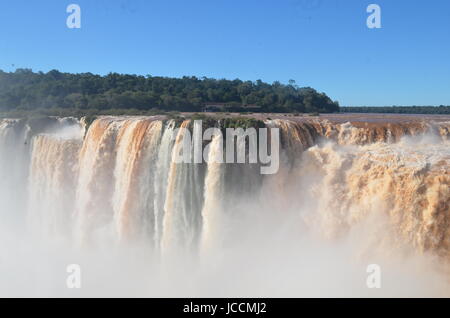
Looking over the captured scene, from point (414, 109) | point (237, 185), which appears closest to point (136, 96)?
point (237, 185)

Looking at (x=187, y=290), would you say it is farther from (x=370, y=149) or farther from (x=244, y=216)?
(x=370, y=149)

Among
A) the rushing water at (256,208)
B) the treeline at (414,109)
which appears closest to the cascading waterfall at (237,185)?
the rushing water at (256,208)

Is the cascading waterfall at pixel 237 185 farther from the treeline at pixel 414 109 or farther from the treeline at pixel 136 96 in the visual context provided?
the treeline at pixel 414 109

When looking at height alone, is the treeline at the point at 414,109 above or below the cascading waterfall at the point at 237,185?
above

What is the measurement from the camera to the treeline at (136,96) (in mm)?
39812

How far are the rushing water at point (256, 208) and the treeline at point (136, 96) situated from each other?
622 inches

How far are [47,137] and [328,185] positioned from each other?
1586 centimetres

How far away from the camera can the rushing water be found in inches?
482

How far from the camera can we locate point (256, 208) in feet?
50.5

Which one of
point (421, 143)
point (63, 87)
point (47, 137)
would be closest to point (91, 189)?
point (47, 137)

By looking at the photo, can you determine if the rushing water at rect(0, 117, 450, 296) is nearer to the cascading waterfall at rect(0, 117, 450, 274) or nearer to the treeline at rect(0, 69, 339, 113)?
the cascading waterfall at rect(0, 117, 450, 274)

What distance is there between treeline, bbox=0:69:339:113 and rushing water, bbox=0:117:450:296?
1580cm

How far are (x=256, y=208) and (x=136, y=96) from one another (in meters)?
28.3

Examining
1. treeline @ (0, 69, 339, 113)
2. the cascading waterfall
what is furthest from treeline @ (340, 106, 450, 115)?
the cascading waterfall
